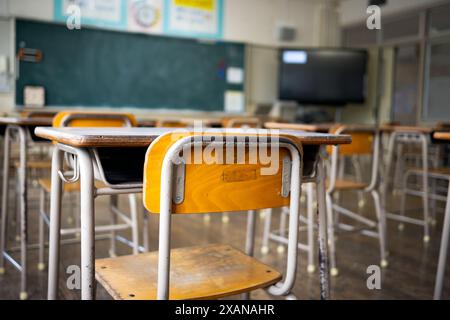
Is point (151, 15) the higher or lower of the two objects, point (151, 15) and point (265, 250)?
the higher

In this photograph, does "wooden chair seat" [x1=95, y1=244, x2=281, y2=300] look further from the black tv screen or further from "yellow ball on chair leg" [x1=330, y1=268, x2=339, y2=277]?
the black tv screen

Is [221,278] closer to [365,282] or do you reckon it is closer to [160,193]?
[160,193]

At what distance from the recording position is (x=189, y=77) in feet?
22.6

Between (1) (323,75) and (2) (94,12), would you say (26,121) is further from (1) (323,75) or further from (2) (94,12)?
(1) (323,75)

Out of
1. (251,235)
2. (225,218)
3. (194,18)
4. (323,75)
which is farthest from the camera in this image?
(323,75)

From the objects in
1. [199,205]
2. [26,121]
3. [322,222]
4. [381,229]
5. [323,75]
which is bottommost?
[381,229]

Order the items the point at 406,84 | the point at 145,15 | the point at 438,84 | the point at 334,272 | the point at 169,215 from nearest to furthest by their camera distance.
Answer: the point at 169,215 < the point at 334,272 < the point at 145,15 < the point at 438,84 < the point at 406,84

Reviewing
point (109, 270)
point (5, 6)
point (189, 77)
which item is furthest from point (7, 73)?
point (109, 270)

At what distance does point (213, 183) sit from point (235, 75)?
253 inches

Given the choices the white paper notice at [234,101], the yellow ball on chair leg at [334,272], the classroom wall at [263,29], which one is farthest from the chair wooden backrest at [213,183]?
the classroom wall at [263,29]

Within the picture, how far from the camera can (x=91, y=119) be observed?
6.88ft

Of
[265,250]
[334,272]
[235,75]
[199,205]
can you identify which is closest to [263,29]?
[235,75]

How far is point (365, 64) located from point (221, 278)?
23.3 feet

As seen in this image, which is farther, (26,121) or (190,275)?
(26,121)
